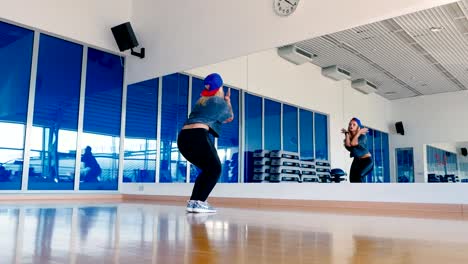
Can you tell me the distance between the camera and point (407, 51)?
14.4 feet

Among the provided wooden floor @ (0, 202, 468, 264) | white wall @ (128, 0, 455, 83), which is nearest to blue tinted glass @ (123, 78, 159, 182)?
white wall @ (128, 0, 455, 83)

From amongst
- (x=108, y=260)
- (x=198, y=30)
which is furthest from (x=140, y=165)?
(x=108, y=260)

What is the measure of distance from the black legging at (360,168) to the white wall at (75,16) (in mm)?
4419

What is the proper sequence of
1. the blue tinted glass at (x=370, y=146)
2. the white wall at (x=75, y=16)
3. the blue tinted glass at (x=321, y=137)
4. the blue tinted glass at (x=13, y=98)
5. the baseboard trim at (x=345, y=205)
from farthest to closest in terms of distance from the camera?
the white wall at (x=75, y=16), the blue tinted glass at (x=13, y=98), the blue tinted glass at (x=321, y=137), the blue tinted glass at (x=370, y=146), the baseboard trim at (x=345, y=205)

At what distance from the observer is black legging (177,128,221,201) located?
3.14 m

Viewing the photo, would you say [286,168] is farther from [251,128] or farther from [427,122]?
[427,122]

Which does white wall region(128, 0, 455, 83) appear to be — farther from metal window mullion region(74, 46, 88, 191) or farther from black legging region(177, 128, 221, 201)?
black legging region(177, 128, 221, 201)

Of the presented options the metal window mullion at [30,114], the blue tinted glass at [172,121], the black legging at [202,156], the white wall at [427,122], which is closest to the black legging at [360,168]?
the white wall at [427,122]

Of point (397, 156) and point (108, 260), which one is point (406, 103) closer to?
point (397, 156)

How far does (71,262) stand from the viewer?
106 cm

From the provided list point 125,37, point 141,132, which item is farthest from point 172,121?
point 125,37

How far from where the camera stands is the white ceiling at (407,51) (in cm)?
398

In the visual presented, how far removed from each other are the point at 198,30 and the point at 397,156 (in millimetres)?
3346

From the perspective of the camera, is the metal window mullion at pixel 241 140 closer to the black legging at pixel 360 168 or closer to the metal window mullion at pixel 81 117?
the black legging at pixel 360 168
